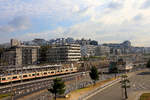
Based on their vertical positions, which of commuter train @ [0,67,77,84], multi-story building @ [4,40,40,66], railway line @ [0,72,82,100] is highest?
multi-story building @ [4,40,40,66]

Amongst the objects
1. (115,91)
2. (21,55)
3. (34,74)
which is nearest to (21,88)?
(34,74)

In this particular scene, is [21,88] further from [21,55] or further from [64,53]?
[21,55]

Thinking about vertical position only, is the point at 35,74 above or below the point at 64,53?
below

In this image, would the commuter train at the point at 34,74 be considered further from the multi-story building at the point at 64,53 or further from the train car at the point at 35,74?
the multi-story building at the point at 64,53

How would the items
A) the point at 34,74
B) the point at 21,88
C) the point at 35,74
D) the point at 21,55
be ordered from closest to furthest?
the point at 21,88 → the point at 34,74 → the point at 35,74 → the point at 21,55

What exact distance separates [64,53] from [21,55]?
1324 inches

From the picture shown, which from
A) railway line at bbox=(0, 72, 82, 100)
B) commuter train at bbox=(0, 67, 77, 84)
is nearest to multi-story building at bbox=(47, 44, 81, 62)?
commuter train at bbox=(0, 67, 77, 84)

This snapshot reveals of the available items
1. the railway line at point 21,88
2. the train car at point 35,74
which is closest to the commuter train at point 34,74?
the train car at point 35,74

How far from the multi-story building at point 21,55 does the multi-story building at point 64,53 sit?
37.0 ft

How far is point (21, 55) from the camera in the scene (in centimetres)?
12988

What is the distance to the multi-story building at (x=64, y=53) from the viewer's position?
120738mm

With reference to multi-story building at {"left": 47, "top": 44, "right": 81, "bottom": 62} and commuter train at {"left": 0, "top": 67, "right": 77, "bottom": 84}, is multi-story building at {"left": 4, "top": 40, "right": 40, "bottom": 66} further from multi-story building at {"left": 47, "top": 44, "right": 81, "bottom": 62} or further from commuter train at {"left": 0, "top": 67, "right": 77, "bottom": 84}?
commuter train at {"left": 0, "top": 67, "right": 77, "bottom": 84}

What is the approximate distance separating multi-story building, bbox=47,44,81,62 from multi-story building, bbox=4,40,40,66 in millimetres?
11289

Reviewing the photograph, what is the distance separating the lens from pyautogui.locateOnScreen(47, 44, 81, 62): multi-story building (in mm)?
120738
